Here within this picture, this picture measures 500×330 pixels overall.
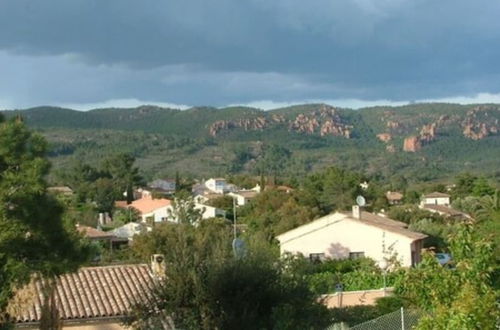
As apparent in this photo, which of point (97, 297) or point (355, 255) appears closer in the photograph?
point (97, 297)

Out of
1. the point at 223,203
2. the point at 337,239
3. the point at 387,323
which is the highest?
the point at 387,323

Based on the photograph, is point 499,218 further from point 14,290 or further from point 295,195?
point 295,195

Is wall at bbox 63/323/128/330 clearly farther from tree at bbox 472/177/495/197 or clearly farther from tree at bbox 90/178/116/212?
tree at bbox 90/178/116/212

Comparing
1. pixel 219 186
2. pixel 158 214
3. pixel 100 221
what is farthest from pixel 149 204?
pixel 219 186

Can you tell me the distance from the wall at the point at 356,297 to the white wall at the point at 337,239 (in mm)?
15127

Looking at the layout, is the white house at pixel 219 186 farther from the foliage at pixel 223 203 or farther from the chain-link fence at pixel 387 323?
the chain-link fence at pixel 387 323

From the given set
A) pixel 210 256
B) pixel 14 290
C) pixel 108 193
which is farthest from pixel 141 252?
pixel 108 193

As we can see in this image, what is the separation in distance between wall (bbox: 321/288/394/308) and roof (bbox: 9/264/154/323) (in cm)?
1083

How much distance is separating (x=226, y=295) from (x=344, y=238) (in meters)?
34.2

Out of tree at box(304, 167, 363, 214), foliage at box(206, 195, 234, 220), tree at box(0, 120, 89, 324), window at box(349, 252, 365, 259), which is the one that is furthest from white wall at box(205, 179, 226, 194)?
tree at box(0, 120, 89, 324)

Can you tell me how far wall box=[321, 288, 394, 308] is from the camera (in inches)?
1395

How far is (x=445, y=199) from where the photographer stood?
383 feet

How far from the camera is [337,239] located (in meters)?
54.2

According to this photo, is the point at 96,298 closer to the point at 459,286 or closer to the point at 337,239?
the point at 459,286
